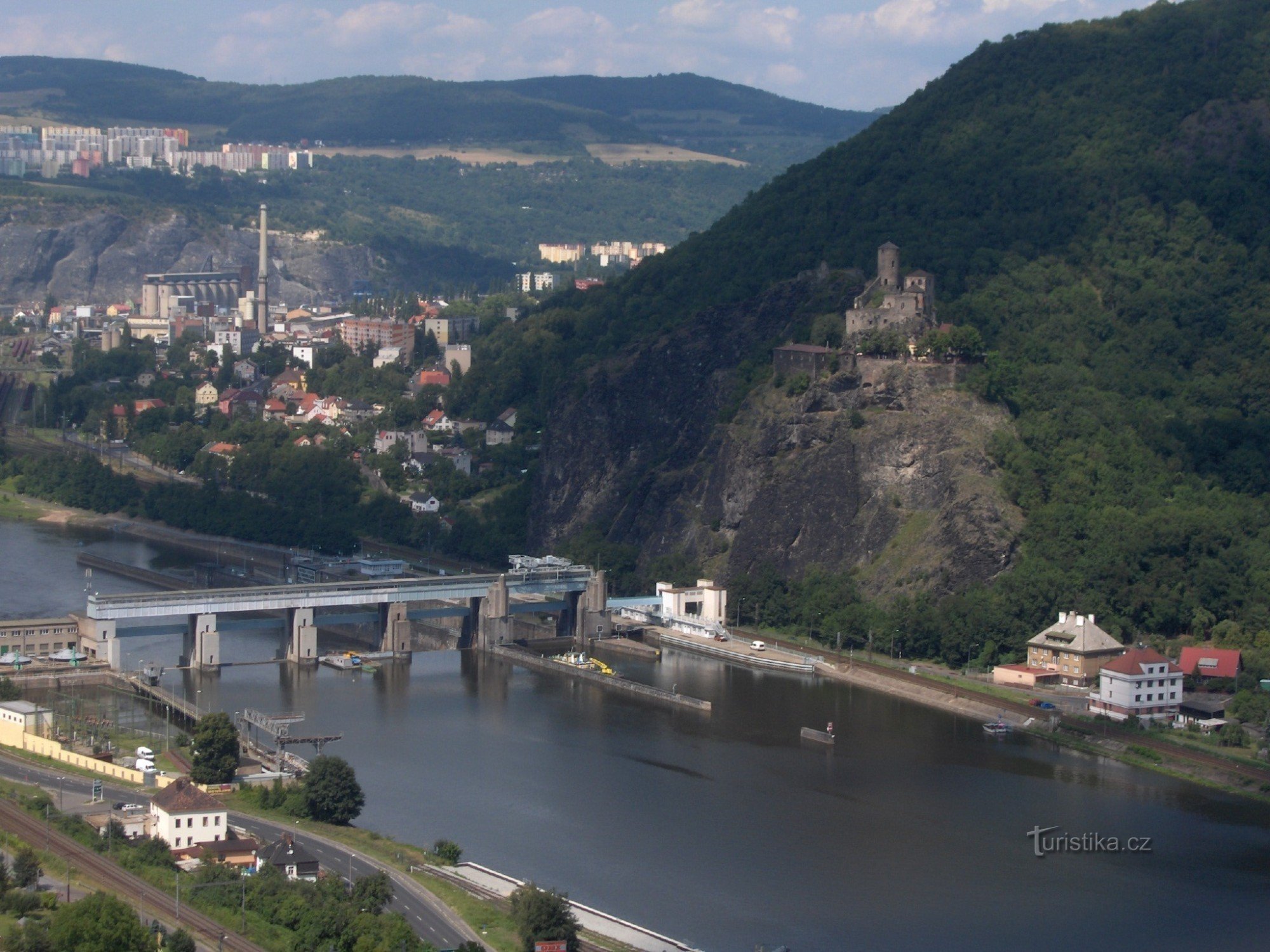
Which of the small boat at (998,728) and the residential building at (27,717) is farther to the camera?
the small boat at (998,728)

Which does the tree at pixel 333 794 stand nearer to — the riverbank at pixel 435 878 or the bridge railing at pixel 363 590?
the riverbank at pixel 435 878

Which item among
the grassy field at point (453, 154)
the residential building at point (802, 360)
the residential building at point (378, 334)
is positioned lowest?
the residential building at point (378, 334)

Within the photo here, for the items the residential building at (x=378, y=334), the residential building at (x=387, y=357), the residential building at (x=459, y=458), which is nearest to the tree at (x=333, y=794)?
the residential building at (x=459, y=458)

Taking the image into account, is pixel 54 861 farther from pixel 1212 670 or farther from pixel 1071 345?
pixel 1071 345

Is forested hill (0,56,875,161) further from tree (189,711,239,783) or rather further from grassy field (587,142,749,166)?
tree (189,711,239,783)

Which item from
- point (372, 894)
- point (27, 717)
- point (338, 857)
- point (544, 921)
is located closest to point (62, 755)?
point (27, 717)
